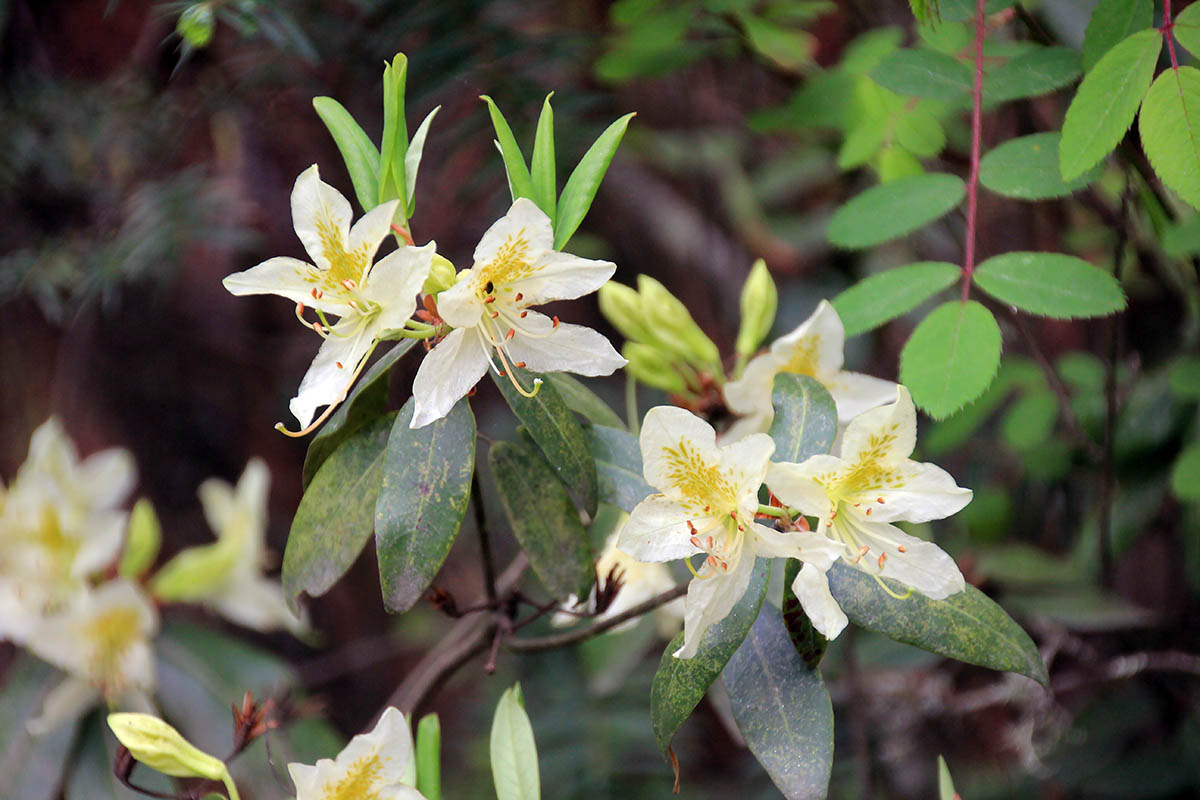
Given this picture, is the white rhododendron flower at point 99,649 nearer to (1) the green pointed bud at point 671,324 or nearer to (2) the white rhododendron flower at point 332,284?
(2) the white rhododendron flower at point 332,284

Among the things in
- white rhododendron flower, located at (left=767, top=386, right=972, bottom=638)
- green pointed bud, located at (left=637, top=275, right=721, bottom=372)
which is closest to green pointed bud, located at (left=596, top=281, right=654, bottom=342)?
green pointed bud, located at (left=637, top=275, right=721, bottom=372)

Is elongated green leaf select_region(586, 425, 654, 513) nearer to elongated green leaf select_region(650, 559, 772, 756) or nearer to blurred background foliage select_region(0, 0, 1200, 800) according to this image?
elongated green leaf select_region(650, 559, 772, 756)

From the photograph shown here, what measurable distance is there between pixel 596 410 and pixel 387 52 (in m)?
0.82

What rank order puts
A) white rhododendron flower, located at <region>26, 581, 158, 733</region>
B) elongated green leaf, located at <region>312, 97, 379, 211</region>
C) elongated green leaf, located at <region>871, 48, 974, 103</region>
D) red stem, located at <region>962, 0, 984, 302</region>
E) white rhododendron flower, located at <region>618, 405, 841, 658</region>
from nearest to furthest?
1. white rhododendron flower, located at <region>618, 405, 841, 658</region>
2. elongated green leaf, located at <region>312, 97, 379, 211</region>
3. red stem, located at <region>962, 0, 984, 302</region>
4. elongated green leaf, located at <region>871, 48, 974, 103</region>
5. white rhododendron flower, located at <region>26, 581, 158, 733</region>

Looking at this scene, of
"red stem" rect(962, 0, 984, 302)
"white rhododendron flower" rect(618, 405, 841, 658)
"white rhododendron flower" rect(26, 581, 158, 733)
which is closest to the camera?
"white rhododendron flower" rect(618, 405, 841, 658)

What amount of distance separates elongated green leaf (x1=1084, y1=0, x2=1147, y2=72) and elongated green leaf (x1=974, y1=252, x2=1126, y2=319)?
0.19m

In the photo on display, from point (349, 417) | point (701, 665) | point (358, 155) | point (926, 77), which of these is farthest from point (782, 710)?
point (926, 77)

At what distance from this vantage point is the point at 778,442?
0.72 metres

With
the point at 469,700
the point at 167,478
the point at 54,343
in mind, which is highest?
the point at 54,343

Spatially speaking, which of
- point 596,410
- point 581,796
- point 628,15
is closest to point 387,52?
point 628,15

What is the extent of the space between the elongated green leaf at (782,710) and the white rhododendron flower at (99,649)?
2.60ft

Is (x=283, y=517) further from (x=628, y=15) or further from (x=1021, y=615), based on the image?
(x=1021, y=615)

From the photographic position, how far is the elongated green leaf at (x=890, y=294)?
2.73 ft

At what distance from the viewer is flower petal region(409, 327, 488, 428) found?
2.20 ft
